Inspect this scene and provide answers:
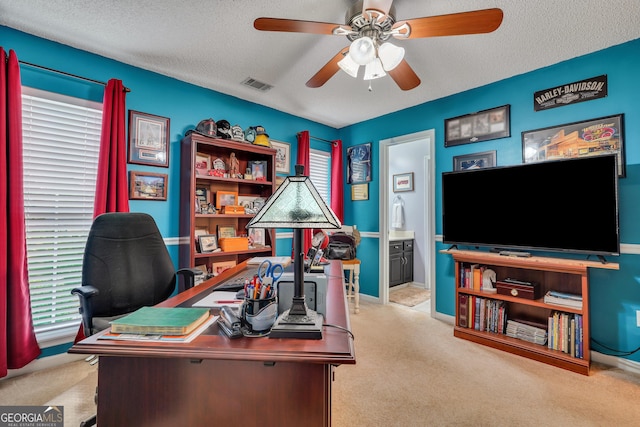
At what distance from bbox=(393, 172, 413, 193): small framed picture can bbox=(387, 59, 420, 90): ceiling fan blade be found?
2.80 m

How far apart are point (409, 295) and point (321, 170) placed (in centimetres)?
229

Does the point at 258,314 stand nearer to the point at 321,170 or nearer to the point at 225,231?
the point at 225,231

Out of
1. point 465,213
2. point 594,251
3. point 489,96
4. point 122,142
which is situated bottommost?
point 594,251

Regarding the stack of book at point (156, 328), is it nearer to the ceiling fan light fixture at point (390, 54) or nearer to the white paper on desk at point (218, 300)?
the white paper on desk at point (218, 300)

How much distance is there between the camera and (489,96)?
296cm

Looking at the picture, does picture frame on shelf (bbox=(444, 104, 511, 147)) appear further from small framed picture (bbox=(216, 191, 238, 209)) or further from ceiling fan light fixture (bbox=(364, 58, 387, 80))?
small framed picture (bbox=(216, 191, 238, 209))

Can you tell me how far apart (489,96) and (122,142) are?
348cm

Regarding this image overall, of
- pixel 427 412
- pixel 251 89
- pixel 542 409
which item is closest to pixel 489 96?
pixel 251 89

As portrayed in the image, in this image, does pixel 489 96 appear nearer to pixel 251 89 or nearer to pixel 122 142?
pixel 251 89

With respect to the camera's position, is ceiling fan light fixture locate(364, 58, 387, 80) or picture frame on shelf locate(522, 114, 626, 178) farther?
picture frame on shelf locate(522, 114, 626, 178)

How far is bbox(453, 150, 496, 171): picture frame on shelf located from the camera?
9.65 feet

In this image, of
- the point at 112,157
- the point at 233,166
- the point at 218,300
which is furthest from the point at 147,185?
the point at 218,300

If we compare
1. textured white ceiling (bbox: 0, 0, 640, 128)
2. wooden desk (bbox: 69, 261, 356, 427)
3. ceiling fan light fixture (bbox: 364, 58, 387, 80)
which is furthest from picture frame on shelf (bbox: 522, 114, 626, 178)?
wooden desk (bbox: 69, 261, 356, 427)

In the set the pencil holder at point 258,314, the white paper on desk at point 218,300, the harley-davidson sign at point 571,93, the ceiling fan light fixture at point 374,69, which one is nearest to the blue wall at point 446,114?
the harley-davidson sign at point 571,93
